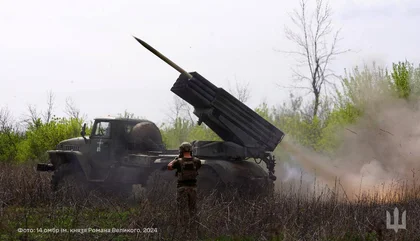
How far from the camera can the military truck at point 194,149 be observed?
47.0 ft

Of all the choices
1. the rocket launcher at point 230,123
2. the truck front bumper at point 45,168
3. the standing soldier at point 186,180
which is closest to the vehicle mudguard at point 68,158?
the truck front bumper at point 45,168

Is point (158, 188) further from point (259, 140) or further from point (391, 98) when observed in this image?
point (391, 98)

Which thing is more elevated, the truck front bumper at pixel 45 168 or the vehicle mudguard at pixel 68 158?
the vehicle mudguard at pixel 68 158

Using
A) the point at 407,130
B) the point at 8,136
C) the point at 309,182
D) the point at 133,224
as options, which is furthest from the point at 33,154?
the point at 133,224

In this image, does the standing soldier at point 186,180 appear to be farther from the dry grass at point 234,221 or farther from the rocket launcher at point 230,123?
the rocket launcher at point 230,123

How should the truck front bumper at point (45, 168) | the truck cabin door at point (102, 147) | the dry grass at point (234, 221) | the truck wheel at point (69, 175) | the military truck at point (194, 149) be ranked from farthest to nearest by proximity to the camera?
the truck front bumper at point (45, 168) → the truck cabin door at point (102, 147) → the truck wheel at point (69, 175) → the military truck at point (194, 149) → the dry grass at point (234, 221)

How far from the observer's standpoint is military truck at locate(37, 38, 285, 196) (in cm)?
1432

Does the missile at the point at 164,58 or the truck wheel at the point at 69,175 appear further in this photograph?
the truck wheel at the point at 69,175

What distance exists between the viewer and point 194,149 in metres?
14.8

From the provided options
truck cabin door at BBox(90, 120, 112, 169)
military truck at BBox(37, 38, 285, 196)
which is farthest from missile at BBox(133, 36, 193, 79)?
truck cabin door at BBox(90, 120, 112, 169)

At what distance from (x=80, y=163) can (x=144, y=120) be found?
219cm

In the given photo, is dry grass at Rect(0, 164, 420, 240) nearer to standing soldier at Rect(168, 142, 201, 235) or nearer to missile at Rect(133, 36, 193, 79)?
standing soldier at Rect(168, 142, 201, 235)

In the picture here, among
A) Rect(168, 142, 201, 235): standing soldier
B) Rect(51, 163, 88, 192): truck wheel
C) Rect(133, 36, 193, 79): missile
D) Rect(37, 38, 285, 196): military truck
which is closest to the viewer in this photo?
Rect(168, 142, 201, 235): standing soldier

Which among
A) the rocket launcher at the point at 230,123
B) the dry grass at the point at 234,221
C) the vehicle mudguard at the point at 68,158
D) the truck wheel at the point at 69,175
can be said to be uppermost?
the rocket launcher at the point at 230,123
